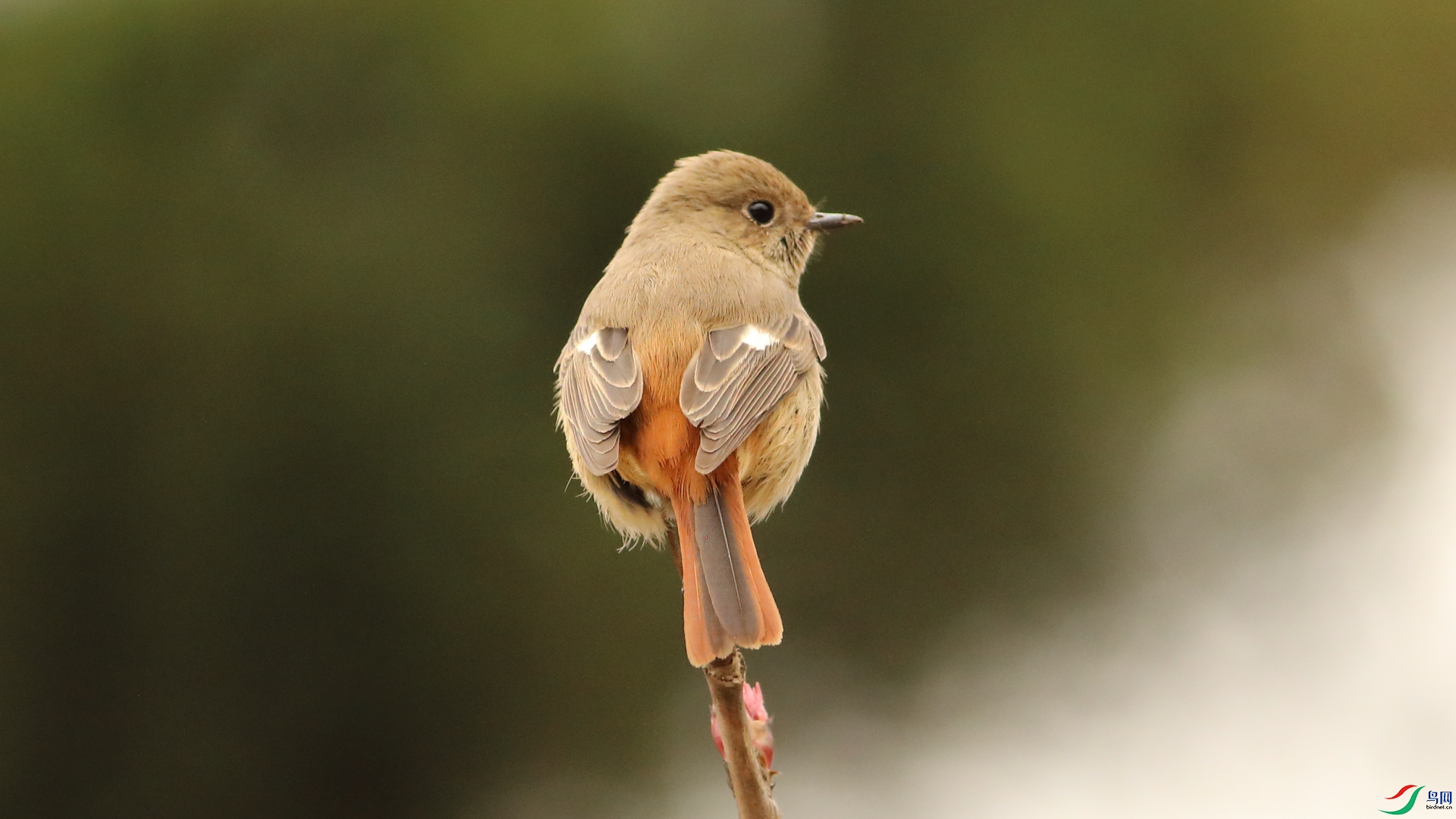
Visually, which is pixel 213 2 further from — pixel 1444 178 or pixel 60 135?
pixel 1444 178

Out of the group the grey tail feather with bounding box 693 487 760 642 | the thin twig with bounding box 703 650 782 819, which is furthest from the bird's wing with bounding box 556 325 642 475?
the thin twig with bounding box 703 650 782 819

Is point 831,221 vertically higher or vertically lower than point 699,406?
higher

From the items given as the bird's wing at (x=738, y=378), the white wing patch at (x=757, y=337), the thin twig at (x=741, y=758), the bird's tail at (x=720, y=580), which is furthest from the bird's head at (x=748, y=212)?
the thin twig at (x=741, y=758)

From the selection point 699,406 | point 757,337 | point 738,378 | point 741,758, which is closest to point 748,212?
point 757,337

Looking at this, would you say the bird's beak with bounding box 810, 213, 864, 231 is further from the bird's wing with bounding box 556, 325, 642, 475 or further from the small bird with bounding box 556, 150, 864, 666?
the bird's wing with bounding box 556, 325, 642, 475

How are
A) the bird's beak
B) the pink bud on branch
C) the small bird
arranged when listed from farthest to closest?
1. the bird's beak
2. the small bird
3. the pink bud on branch

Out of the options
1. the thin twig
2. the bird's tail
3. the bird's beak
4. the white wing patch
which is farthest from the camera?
the bird's beak

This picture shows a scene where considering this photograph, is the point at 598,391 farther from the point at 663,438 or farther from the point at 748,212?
the point at 748,212
